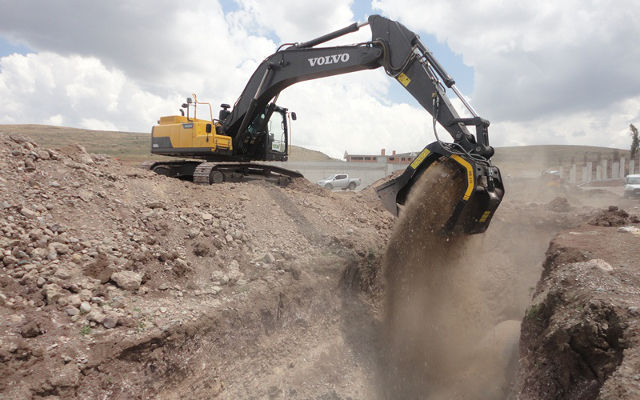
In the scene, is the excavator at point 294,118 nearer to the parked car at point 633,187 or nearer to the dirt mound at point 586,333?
the dirt mound at point 586,333

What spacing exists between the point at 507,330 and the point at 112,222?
634 centimetres

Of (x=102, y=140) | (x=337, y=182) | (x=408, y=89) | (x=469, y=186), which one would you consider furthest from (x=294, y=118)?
(x=102, y=140)

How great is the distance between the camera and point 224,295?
16.6 ft

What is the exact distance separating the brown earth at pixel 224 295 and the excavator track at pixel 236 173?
41.0 inches

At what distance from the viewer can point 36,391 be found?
10.7ft

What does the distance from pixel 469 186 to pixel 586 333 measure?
224 centimetres

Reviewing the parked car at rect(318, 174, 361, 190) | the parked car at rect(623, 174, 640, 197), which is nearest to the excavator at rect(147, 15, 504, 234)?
the parked car at rect(623, 174, 640, 197)

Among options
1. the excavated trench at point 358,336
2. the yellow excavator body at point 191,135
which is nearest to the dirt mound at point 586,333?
the excavated trench at point 358,336

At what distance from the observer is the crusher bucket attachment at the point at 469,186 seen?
5.27m

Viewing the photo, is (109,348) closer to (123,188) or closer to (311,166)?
(123,188)

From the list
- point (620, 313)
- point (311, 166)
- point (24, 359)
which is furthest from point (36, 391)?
point (311, 166)

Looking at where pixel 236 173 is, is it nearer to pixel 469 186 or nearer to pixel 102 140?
pixel 469 186

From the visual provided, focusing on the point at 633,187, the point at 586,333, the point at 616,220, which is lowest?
the point at 586,333

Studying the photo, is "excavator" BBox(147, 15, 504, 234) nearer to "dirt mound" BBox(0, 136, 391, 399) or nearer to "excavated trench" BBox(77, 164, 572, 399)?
"excavated trench" BBox(77, 164, 572, 399)
